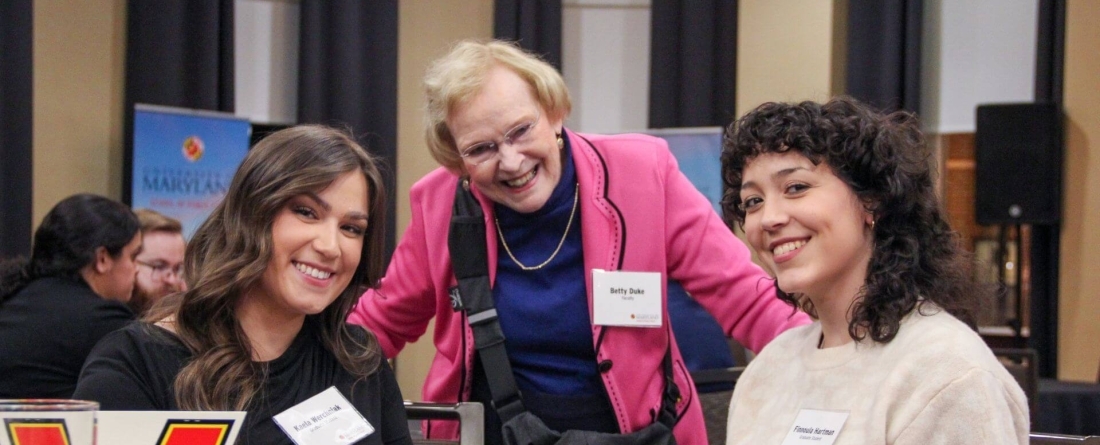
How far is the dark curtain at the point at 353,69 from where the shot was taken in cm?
674

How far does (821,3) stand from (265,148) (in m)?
5.12

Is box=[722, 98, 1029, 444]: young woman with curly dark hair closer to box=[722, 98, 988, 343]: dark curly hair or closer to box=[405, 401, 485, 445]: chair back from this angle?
box=[722, 98, 988, 343]: dark curly hair

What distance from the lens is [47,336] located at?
3.42 meters

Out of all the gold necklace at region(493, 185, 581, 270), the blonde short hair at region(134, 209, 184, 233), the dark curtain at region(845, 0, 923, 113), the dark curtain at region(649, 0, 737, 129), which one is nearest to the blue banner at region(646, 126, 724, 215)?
the dark curtain at region(649, 0, 737, 129)

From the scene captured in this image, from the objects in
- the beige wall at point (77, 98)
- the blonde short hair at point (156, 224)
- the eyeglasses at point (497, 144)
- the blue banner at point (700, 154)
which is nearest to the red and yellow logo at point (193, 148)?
the beige wall at point (77, 98)

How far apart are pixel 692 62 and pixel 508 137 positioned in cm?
498

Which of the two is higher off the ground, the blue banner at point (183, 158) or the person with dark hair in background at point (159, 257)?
the blue banner at point (183, 158)

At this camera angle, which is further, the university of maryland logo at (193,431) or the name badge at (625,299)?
the name badge at (625,299)

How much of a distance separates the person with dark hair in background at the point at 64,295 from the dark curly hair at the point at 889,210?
254 cm

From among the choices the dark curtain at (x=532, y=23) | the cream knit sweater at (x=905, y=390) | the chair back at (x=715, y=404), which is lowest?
the chair back at (x=715, y=404)

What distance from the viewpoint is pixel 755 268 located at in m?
2.26

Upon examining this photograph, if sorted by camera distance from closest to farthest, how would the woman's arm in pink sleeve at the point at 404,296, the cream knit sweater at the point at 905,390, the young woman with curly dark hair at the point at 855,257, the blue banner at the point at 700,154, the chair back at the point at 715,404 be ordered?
1. the cream knit sweater at the point at 905,390
2. the young woman with curly dark hair at the point at 855,257
3. the woman's arm in pink sleeve at the point at 404,296
4. the chair back at the point at 715,404
5. the blue banner at the point at 700,154

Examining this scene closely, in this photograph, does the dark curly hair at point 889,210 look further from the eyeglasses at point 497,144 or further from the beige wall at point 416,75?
the beige wall at point 416,75

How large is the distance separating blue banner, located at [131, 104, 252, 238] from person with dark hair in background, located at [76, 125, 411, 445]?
413 cm
